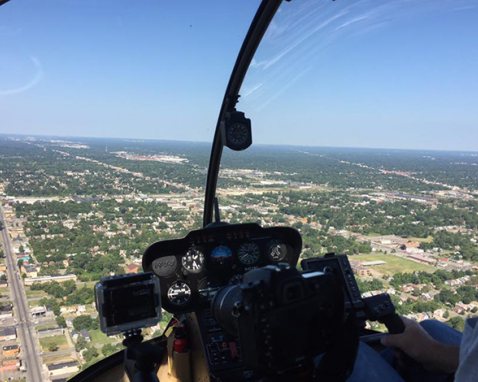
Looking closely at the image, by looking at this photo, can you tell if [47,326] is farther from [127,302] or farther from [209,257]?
[127,302]

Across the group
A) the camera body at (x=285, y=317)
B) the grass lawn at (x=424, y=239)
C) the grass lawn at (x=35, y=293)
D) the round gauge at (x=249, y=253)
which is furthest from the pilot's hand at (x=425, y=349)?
the grass lawn at (x=35, y=293)

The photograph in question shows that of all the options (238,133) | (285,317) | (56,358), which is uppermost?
(238,133)

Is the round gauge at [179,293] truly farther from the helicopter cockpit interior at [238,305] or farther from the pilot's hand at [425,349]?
the pilot's hand at [425,349]

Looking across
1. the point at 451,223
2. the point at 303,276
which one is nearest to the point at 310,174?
the point at 451,223

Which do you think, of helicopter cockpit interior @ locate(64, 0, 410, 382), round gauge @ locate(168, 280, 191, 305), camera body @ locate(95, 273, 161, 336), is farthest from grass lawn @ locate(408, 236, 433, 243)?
camera body @ locate(95, 273, 161, 336)

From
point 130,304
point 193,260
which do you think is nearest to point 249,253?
point 193,260

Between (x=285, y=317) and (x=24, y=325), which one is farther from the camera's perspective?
(x=24, y=325)
